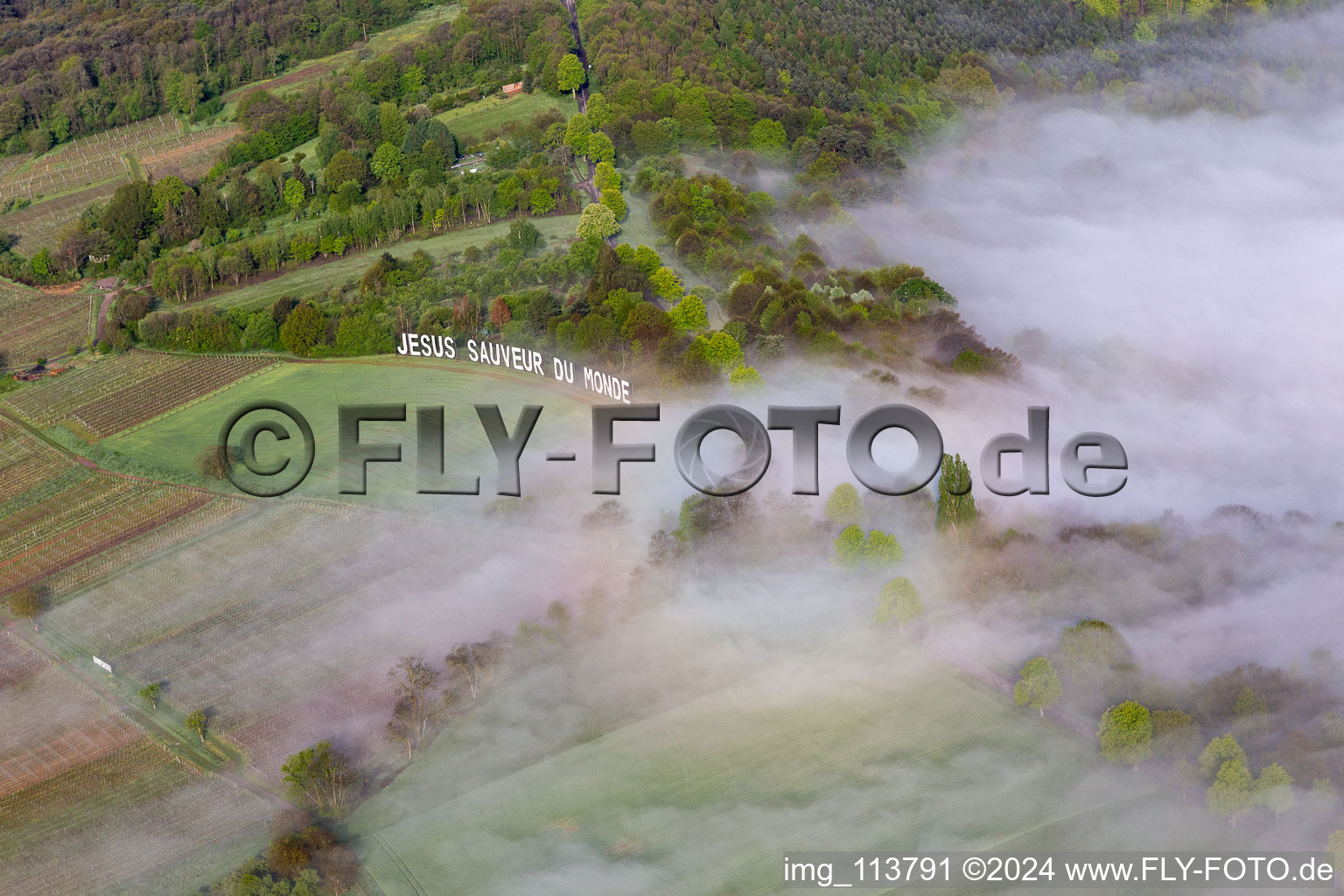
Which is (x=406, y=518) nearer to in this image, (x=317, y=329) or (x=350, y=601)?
(x=350, y=601)

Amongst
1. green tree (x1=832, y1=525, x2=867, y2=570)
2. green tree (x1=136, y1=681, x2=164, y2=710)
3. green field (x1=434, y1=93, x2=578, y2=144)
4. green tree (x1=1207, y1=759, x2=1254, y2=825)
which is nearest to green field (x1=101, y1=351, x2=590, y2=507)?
green tree (x1=136, y1=681, x2=164, y2=710)

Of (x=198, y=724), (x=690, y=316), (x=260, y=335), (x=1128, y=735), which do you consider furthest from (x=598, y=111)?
(x=1128, y=735)

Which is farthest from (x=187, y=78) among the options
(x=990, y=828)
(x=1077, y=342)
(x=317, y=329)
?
(x=990, y=828)

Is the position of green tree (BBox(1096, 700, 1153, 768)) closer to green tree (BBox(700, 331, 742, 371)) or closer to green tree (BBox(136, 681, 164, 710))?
green tree (BBox(700, 331, 742, 371))

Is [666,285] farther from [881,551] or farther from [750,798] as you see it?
[750,798]

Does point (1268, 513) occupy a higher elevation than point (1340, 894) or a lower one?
higher

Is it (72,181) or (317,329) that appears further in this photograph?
(72,181)
